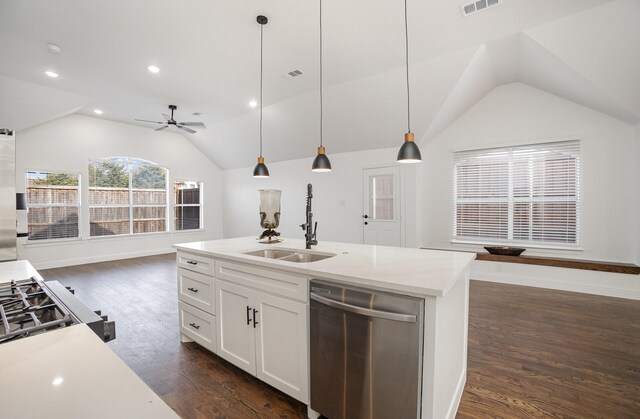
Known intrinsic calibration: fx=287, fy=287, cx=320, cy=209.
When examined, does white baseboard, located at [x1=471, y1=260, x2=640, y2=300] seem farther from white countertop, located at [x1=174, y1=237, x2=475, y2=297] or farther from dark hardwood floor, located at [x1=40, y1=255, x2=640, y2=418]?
white countertop, located at [x1=174, y1=237, x2=475, y2=297]

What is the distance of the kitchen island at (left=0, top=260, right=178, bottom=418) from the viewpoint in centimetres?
53

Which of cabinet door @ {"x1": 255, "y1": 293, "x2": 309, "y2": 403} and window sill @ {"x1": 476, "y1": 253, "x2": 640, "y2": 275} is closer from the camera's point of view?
cabinet door @ {"x1": 255, "y1": 293, "x2": 309, "y2": 403}

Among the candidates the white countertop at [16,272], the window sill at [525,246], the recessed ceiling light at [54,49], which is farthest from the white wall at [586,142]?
the recessed ceiling light at [54,49]

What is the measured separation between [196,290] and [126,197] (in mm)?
5849

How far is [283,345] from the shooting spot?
1.82 meters

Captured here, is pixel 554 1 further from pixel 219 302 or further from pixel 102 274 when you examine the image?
pixel 102 274

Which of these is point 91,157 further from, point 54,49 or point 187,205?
point 54,49

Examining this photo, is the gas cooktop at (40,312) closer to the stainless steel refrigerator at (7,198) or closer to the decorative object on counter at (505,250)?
the stainless steel refrigerator at (7,198)

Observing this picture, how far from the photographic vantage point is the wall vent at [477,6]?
2.74 meters

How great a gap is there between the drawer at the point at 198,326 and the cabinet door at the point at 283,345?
23.0 inches

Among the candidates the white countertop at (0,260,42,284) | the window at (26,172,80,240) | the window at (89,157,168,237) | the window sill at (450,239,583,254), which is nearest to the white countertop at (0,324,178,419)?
the white countertop at (0,260,42,284)

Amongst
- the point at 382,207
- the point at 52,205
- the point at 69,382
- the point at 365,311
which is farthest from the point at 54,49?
the point at 382,207

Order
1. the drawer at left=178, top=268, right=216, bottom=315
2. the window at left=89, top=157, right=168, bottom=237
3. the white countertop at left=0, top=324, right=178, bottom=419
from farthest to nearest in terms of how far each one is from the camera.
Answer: the window at left=89, top=157, right=168, bottom=237
the drawer at left=178, top=268, right=216, bottom=315
the white countertop at left=0, top=324, right=178, bottom=419

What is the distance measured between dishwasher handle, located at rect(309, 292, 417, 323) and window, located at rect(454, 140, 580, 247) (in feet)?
14.9
